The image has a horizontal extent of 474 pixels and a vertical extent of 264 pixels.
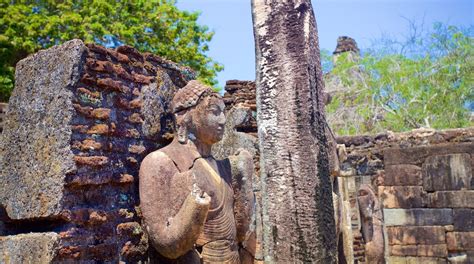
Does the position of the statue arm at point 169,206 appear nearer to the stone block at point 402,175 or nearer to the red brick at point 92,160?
the red brick at point 92,160

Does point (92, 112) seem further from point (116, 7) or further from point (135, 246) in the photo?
point (116, 7)

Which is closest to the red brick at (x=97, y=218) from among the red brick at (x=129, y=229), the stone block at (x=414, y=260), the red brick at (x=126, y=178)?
the red brick at (x=129, y=229)

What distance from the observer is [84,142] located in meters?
3.18

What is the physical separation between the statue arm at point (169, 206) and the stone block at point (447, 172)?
584cm

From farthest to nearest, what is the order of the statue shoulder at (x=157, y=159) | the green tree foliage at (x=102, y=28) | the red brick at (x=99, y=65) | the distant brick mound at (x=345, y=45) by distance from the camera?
the distant brick mound at (x=345, y=45)
the green tree foliage at (x=102, y=28)
the statue shoulder at (x=157, y=159)
the red brick at (x=99, y=65)

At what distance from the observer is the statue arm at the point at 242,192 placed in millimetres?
3764

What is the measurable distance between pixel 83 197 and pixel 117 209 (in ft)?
1.03

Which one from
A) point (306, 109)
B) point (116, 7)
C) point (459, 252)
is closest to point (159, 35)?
point (116, 7)

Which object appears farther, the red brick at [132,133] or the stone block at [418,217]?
the stone block at [418,217]

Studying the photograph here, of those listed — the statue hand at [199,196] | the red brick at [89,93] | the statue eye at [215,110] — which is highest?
the red brick at [89,93]

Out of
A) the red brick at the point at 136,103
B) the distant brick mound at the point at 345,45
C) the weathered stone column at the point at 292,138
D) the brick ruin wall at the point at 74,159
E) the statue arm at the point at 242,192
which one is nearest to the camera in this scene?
the weathered stone column at the point at 292,138

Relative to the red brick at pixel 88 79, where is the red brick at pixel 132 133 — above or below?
below

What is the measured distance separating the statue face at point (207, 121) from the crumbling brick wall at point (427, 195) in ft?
15.2

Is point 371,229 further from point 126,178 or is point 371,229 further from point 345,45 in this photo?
point 345,45
